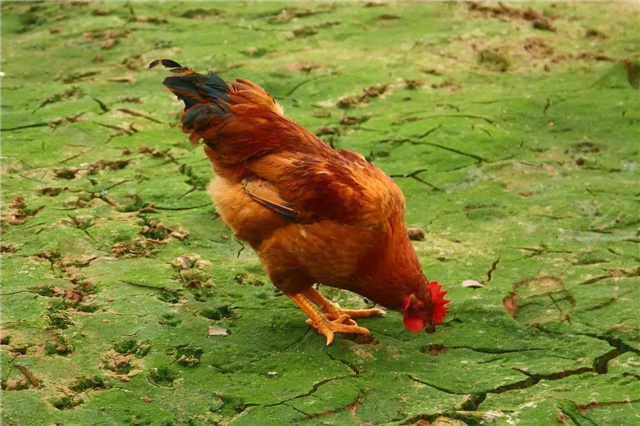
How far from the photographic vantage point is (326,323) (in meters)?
4.87

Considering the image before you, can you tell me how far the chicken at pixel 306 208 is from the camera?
4570 mm

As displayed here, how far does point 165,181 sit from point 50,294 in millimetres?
1883

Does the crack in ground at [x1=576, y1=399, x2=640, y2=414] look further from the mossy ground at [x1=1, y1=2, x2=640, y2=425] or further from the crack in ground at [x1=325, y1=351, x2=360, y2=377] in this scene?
the crack in ground at [x1=325, y1=351, x2=360, y2=377]

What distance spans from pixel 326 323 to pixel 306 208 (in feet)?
2.23

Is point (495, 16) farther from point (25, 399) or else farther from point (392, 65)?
point (25, 399)

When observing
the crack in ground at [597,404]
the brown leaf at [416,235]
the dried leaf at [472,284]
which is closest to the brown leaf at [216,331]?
the dried leaf at [472,284]

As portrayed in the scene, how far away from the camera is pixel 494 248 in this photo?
5809 millimetres

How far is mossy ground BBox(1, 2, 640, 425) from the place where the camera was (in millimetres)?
4262

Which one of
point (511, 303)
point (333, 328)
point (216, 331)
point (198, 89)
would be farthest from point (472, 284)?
point (198, 89)

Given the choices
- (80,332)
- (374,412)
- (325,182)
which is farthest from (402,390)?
(80,332)

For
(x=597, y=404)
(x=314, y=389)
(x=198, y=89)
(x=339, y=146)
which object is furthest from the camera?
(x=339, y=146)

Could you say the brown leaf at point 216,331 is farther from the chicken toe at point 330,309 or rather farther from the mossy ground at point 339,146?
the chicken toe at point 330,309

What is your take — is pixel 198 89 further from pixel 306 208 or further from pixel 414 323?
pixel 414 323

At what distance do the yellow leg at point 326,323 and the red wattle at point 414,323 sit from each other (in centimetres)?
35
